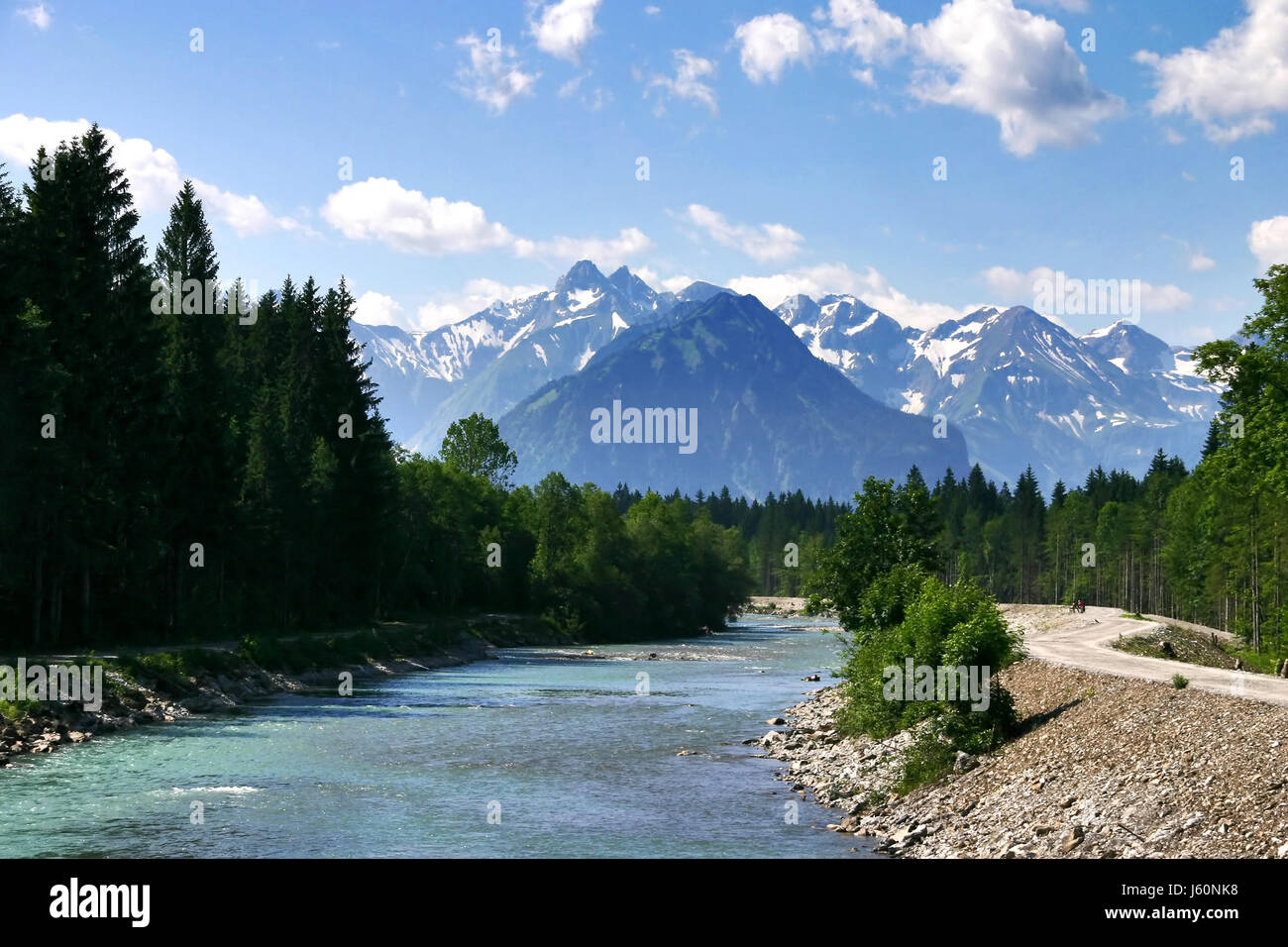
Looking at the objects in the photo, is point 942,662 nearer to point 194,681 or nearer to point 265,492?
point 194,681

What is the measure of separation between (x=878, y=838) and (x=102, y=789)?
19.9 meters

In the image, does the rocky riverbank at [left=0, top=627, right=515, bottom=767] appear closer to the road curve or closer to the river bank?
the river bank

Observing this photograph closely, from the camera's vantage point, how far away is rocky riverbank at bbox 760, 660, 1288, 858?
20.1 metres

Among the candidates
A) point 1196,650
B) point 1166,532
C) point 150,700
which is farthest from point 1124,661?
point 1166,532

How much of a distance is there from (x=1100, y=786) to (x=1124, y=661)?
882 inches

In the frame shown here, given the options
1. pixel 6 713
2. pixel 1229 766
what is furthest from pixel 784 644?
pixel 1229 766

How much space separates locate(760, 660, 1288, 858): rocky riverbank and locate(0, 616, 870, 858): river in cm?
183

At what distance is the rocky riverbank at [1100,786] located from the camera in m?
20.1

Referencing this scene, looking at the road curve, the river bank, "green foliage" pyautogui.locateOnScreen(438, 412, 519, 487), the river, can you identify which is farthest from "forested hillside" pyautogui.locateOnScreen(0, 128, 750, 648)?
the road curve

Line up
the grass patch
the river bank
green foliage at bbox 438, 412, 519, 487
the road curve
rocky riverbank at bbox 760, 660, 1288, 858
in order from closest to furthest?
rocky riverbank at bbox 760, 660, 1288, 858 < the road curve < the river bank < the grass patch < green foliage at bbox 438, 412, 519, 487

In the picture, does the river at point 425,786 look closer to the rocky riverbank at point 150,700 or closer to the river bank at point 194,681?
the rocky riverbank at point 150,700

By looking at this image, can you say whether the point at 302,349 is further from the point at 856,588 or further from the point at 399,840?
the point at 399,840

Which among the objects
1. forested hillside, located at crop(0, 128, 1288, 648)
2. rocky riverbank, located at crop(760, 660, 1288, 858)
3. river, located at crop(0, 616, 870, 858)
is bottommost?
river, located at crop(0, 616, 870, 858)

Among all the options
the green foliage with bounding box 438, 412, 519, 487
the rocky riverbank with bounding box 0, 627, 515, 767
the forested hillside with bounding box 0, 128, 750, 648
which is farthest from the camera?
the green foliage with bounding box 438, 412, 519, 487
